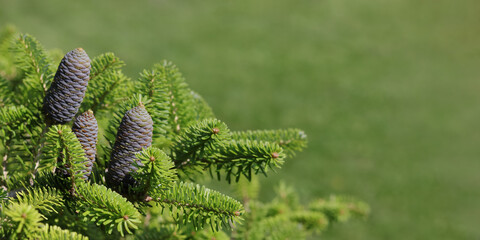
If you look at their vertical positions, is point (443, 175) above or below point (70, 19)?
below

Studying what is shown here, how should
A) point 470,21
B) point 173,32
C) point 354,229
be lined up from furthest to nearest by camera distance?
point 470,21
point 173,32
point 354,229

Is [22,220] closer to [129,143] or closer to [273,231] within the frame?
[129,143]

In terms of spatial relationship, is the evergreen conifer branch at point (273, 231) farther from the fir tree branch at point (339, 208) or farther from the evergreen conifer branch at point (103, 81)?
the evergreen conifer branch at point (103, 81)

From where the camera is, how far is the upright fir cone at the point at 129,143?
848 mm

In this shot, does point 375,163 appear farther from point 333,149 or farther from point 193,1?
point 193,1

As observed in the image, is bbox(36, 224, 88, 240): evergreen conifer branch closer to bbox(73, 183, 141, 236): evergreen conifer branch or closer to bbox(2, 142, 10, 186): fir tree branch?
bbox(73, 183, 141, 236): evergreen conifer branch

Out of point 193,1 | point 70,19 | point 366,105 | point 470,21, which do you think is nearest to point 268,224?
point 366,105

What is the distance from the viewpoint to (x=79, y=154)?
81cm

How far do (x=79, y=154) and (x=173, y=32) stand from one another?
25.5 ft

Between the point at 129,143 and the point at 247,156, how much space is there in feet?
0.81

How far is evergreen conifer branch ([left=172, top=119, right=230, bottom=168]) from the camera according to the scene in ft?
2.87

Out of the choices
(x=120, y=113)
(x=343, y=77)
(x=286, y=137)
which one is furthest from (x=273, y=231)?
(x=343, y=77)

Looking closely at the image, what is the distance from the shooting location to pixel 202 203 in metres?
0.82

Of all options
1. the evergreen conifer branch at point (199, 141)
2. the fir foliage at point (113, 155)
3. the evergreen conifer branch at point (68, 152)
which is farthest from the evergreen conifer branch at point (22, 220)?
the evergreen conifer branch at point (199, 141)
